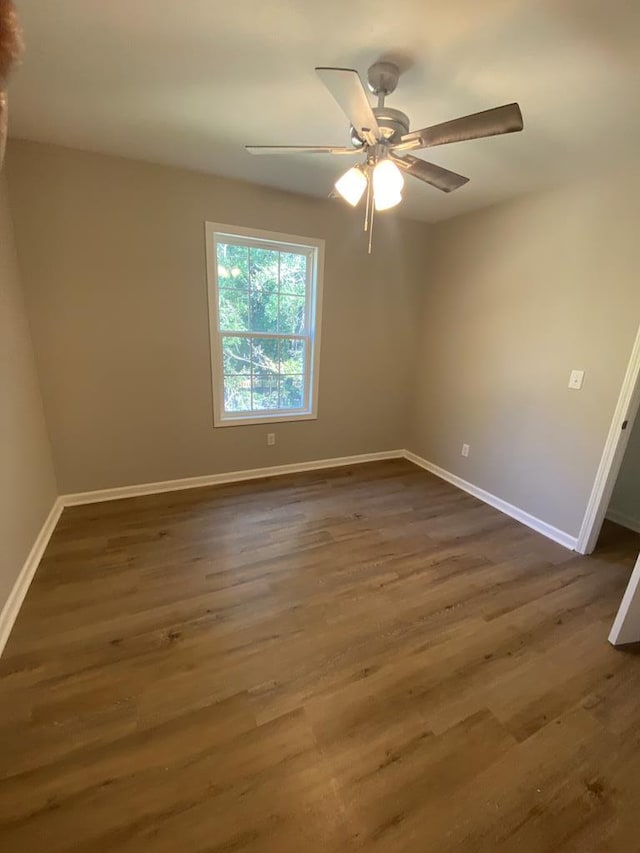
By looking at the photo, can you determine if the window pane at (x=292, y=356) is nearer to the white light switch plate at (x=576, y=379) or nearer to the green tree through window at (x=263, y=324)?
the green tree through window at (x=263, y=324)

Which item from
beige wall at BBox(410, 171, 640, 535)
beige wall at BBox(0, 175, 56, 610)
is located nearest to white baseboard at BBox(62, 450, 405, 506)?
beige wall at BBox(0, 175, 56, 610)

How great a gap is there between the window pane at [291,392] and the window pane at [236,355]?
373mm

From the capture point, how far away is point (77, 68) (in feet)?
5.08

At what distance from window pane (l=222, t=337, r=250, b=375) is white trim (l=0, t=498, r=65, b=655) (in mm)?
1656

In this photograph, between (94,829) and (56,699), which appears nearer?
(94,829)

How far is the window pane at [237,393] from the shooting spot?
3256mm

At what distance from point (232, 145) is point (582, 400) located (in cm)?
276

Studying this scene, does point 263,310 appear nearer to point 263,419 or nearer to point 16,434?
point 263,419

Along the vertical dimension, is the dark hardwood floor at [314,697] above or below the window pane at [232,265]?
below

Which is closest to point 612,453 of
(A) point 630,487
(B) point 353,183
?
(A) point 630,487

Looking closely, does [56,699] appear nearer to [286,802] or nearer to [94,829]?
[94,829]

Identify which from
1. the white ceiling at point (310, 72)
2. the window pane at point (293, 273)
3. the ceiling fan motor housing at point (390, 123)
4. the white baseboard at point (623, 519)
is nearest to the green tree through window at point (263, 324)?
the window pane at point (293, 273)

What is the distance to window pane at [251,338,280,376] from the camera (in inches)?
128

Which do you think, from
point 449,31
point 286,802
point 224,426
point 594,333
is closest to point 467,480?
point 594,333
